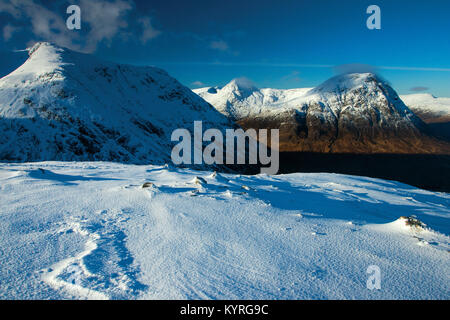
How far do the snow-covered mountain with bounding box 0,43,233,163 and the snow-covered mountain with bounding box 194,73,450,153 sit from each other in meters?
88.7

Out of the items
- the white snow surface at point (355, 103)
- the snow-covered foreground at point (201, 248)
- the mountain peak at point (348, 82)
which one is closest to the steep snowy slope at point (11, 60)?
the snow-covered foreground at point (201, 248)

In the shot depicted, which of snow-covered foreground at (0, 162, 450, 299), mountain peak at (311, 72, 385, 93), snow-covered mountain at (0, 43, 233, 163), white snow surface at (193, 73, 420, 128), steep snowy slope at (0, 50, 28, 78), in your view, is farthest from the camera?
mountain peak at (311, 72, 385, 93)

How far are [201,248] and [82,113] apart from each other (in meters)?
56.3

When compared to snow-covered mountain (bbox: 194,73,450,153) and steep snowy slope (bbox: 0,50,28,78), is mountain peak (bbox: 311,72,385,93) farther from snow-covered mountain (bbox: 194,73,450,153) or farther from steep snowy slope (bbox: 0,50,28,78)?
steep snowy slope (bbox: 0,50,28,78)

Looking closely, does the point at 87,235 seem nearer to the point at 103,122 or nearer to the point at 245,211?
the point at 245,211

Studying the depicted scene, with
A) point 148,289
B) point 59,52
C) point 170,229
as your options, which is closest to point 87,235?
point 170,229

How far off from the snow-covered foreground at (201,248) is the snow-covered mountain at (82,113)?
41736 millimetres

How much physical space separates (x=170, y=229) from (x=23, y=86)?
63.0 metres

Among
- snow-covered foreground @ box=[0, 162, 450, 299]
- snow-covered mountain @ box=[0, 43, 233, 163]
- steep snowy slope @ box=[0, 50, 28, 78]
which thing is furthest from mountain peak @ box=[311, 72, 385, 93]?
snow-covered foreground @ box=[0, 162, 450, 299]

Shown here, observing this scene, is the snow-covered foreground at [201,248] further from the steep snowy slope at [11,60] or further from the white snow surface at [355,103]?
the white snow surface at [355,103]

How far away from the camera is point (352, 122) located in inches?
5861

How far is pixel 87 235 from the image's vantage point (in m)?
3.57

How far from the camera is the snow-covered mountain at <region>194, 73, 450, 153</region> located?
130 meters
